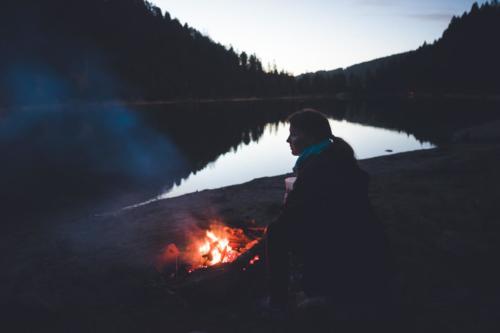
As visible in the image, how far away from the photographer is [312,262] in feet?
12.6

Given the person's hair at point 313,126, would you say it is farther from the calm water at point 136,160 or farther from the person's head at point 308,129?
the calm water at point 136,160

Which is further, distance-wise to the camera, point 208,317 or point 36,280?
point 36,280

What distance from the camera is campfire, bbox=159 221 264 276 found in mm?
6453

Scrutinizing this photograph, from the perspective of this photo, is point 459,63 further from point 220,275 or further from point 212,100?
point 220,275

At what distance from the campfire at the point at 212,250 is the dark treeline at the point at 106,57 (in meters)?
84.8

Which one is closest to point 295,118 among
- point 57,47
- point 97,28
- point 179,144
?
point 179,144

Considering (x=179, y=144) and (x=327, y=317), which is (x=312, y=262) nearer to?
(x=327, y=317)

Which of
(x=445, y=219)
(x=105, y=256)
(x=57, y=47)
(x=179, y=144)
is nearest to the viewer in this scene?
(x=105, y=256)

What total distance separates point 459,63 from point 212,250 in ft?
481

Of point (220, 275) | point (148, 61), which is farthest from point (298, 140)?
point (148, 61)

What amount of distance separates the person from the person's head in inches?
0.4

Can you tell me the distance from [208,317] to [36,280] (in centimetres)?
378

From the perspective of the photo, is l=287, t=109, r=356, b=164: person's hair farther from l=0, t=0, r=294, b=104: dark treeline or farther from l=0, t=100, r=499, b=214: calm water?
l=0, t=0, r=294, b=104: dark treeline

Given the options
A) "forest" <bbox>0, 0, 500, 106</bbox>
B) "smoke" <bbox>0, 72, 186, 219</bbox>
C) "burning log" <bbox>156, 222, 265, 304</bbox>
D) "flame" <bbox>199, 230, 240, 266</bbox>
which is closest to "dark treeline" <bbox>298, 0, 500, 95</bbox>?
"forest" <bbox>0, 0, 500, 106</bbox>
